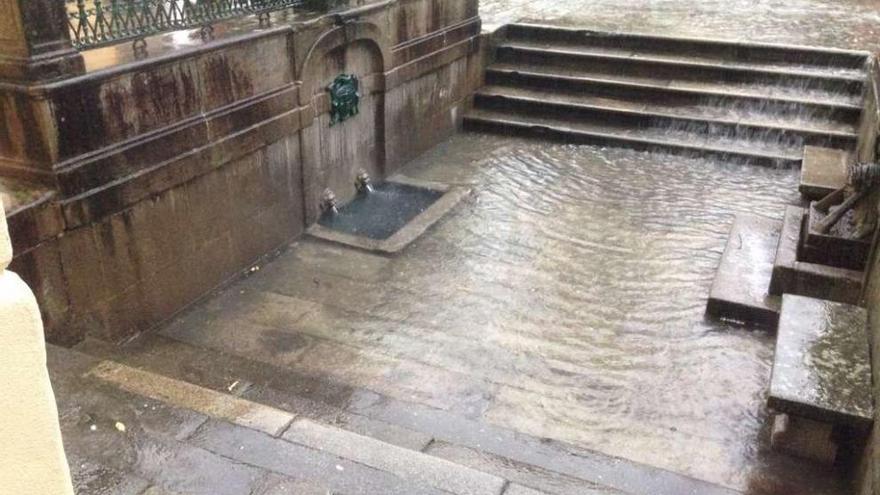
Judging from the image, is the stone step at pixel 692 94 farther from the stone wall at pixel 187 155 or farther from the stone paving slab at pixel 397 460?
the stone paving slab at pixel 397 460

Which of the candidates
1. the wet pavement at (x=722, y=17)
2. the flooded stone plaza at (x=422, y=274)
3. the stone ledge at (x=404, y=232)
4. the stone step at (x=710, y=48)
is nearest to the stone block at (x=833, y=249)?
the flooded stone plaza at (x=422, y=274)

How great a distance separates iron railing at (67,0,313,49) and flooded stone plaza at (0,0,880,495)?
0.07 metres

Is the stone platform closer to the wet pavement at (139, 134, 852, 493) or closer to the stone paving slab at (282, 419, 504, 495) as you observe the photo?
the wet pavement at (139, 134, 852, 493)

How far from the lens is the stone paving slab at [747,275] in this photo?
604 centimetres

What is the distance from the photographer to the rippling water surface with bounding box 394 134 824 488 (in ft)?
16.4

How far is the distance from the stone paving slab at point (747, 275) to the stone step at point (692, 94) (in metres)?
3.01

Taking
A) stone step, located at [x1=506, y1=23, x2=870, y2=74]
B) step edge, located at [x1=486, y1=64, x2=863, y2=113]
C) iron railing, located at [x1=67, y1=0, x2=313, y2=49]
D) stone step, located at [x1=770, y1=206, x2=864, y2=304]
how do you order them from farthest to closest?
stone step, located at [x1=506, y1=23, x2=870, y2=74] → step edge, located at [x1=486, y1=64, x2=863, y2=113] → stone step, located at [x1=770, y1=206, x2=864, y2=304] → iron railing, located at [x1=67, y1=0, x2=313, y2=49]

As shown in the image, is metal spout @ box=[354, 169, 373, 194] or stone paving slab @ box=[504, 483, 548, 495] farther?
metal spout @ box=[354, 169, 373, 194]

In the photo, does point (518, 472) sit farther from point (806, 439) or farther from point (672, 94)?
point (672, 94)

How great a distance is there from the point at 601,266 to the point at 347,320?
2412mm

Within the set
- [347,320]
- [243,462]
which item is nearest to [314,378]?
[347,320]

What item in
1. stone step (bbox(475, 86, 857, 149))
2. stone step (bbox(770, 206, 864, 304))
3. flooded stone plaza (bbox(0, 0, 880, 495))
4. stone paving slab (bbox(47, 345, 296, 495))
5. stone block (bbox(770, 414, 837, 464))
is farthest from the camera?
stone step (bbox(475, 86, 857, 149))

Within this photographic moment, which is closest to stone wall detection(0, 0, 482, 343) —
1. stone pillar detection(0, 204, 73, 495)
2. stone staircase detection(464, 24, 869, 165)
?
stone staircase detection(464, 24, 869, 165)

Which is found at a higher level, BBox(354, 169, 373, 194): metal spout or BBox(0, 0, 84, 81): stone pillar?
BBox(0, 0, 84, 81): stone pillar
